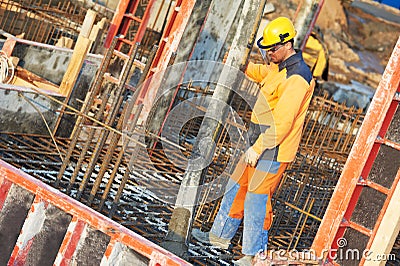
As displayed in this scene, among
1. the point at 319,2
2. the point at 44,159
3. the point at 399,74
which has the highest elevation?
the point at 319,2

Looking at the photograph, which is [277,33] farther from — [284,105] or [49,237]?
[49,237]

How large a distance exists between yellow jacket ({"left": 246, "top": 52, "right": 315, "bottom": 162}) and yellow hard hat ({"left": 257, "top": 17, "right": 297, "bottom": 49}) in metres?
0.19

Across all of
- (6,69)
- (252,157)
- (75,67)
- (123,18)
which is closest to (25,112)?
(75,67)

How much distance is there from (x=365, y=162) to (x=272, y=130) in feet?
2.82

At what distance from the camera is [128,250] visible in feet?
16.2

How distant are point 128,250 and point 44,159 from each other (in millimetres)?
3675

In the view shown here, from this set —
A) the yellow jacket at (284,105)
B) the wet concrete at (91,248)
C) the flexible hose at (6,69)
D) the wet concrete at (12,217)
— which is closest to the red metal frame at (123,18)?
Result: the flexible hose at (6,69)

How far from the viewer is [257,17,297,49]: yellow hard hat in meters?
6.91

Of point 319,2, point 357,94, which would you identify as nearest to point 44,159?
point 319,2

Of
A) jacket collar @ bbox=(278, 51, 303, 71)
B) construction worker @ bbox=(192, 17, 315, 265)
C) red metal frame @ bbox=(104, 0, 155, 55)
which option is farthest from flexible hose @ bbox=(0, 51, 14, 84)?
jacket collar @ bbox=(278, 51, 303, 71)

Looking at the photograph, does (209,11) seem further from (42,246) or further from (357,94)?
(357,94)

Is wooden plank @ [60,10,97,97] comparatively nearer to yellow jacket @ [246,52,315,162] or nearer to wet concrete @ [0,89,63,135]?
wet concrete @ [0,89,63,135]

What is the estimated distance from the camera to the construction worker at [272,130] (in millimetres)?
6730

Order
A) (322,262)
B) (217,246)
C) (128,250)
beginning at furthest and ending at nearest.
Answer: (217,246), (322,262), (128,250)
